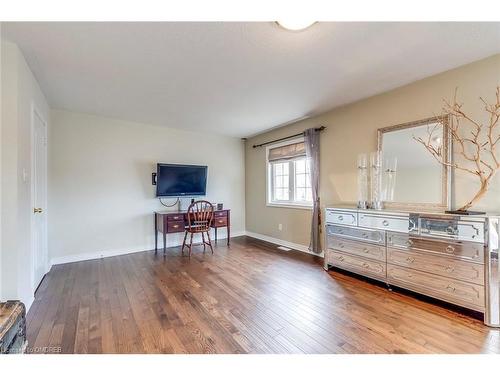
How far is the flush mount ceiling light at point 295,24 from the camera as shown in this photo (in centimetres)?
159

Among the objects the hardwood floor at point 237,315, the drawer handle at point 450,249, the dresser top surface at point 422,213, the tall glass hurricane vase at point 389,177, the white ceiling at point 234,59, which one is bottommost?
the hardwood floor at point 237,315

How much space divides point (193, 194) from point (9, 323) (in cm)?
320

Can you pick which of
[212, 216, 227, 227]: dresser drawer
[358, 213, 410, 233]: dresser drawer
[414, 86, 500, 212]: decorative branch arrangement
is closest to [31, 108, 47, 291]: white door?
[212, 216, 227, 227]: dresser drawer

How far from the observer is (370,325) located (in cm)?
183

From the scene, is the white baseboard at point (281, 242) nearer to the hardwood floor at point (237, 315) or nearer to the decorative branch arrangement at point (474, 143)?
the hardwood floor at point (237, 315)

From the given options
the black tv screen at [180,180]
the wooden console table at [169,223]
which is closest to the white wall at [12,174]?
the wooden console table at [169,223]

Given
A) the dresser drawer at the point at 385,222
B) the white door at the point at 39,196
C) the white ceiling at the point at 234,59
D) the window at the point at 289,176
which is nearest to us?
the white ceiling at the point at 234,59

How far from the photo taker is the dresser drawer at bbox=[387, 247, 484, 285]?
1913mm

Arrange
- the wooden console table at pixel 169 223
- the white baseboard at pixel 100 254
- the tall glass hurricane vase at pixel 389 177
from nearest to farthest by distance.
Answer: the tall glass hurricane vase at pixel 389 177, the white baseboard at pixel 100 254, the wooden console table at pixel 169 223

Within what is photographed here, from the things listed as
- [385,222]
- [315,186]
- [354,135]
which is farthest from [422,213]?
[315,186]

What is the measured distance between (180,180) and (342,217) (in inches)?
112

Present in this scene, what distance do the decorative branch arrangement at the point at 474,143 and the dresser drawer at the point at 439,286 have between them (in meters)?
0.69

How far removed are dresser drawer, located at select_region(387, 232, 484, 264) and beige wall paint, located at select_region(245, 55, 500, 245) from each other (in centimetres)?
49

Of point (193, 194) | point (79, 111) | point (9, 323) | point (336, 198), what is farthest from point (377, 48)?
point (79, 111)
